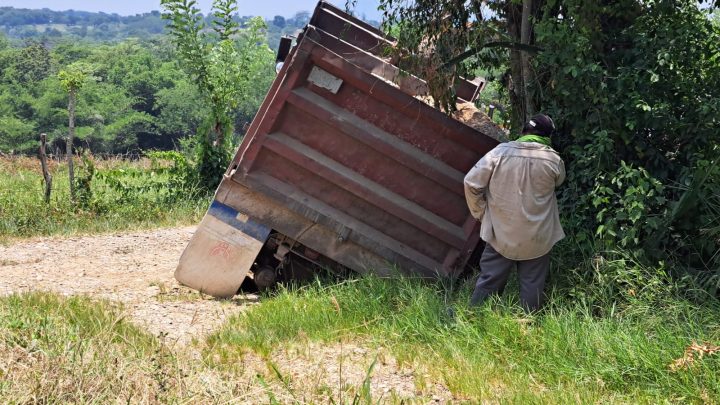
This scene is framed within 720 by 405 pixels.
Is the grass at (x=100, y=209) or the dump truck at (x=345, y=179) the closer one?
the dump truck at (x=345, y=179)

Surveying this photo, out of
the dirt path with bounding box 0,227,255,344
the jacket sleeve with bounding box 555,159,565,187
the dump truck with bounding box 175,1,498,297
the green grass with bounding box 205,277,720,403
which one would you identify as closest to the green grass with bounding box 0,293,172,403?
the dirt path with bounding box 0,227,255,344

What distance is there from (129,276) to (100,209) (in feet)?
11.0

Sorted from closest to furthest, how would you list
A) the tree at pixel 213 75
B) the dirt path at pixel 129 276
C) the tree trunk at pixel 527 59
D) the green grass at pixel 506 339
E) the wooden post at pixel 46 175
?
1. the green grass at pixel 506 339
2. the dirt path at pixel 129 276
3. the tree trunk at pixel 527 59
4. the wooden post at pixel 46 175
5. the tree at pixel 213 75

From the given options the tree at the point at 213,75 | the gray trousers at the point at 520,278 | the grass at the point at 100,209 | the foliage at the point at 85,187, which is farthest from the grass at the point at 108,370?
the tree at the point at 213,75

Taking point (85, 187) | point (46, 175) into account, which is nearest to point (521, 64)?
point (85, 187)

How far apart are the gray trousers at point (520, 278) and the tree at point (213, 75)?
6.59 metres

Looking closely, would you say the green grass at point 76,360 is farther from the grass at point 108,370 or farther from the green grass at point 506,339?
the green grass at point 506,339

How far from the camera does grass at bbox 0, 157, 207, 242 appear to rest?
909 centimetres

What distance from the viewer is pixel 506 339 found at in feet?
14.1

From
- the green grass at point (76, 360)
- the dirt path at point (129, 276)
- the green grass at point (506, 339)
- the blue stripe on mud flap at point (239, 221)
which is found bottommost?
the dirt path at point (129, 276)

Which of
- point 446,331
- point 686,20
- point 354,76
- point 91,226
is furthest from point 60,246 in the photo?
point 686,20

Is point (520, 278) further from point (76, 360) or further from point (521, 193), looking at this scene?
point (76, 360)

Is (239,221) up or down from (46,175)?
up

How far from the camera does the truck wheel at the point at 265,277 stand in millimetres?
5934
